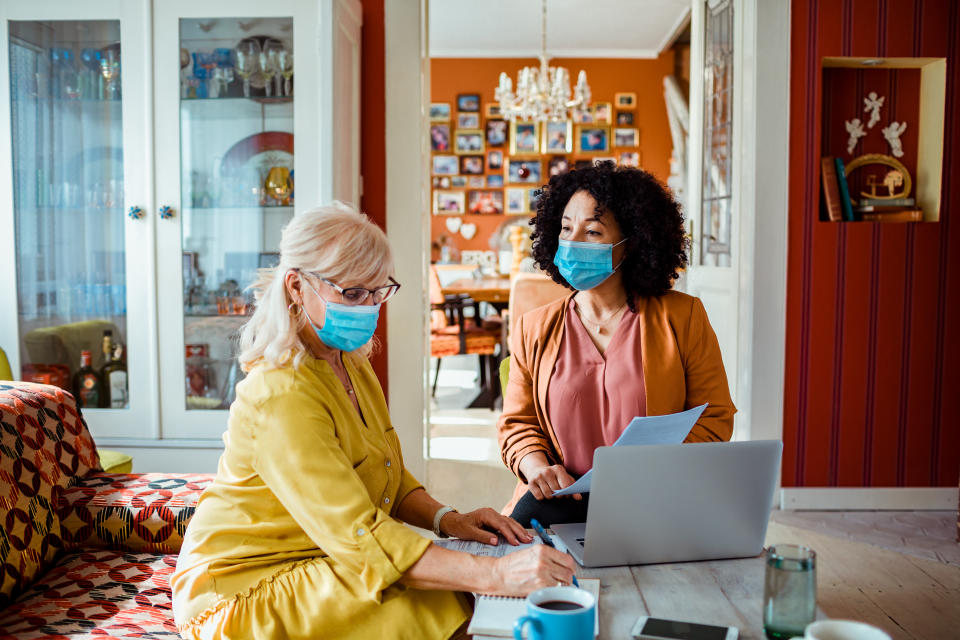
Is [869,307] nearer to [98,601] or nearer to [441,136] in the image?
[98,601]

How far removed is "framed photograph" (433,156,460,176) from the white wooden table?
5.28 metres

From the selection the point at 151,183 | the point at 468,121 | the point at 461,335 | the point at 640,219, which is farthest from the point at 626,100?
the point at 640,219

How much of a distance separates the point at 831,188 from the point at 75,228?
301cm

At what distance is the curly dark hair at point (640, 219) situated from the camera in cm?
191

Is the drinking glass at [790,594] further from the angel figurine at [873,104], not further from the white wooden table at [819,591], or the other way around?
the angel figurine at [873,104]

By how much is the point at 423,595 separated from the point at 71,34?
2850 mm

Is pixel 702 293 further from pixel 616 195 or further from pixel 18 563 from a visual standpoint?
pixel 18 563

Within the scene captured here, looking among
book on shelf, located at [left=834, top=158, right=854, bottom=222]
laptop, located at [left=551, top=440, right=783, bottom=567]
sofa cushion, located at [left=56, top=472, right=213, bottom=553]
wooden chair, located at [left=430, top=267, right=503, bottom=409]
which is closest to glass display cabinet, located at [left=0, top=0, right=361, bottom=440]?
sofa cushion, located at [left=56, top=472, right=213, bottom=553]

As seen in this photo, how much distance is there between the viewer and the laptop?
1.21 m

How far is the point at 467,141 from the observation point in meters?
7.86

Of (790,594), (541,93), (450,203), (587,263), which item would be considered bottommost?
(790,594)

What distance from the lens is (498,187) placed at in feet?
25.9

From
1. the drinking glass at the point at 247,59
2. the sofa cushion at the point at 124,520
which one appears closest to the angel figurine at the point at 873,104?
the drinking glass at the point at 247,59

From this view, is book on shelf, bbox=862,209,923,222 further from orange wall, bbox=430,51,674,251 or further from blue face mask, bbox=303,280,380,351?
orange wall, bbox=430,51,674,251
